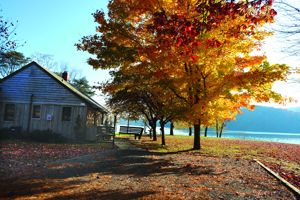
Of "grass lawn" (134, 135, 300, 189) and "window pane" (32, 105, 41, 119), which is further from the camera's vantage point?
"window pane" (32, 105, 41, 119)

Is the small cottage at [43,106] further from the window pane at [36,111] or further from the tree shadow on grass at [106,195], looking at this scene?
the tree shadow on grass at [106,195]

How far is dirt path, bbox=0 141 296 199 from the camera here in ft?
25.7

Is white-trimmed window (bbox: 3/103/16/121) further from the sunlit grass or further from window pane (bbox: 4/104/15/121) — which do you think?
the sunlit grass

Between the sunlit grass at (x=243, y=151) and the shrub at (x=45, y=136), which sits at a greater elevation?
the shrub at (x=45, y=136)

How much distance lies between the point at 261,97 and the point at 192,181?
34.1ft

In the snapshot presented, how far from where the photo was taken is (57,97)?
27438 mm

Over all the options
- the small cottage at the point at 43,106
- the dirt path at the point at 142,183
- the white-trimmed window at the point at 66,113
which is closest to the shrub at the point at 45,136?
the small cottage at the point at 43,106

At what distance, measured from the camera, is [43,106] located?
90.1 feet

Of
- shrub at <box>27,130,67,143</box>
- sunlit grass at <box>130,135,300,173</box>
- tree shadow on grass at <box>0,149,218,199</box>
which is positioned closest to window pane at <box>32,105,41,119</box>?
shrub at <box>27,130,67,143</box>

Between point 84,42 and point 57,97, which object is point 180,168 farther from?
point 57,97

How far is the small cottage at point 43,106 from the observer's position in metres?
27.2

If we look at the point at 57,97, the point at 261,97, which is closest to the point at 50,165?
the point at 261,97

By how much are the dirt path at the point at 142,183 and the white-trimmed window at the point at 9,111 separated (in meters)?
16.9

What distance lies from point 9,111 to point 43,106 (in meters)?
3.22
